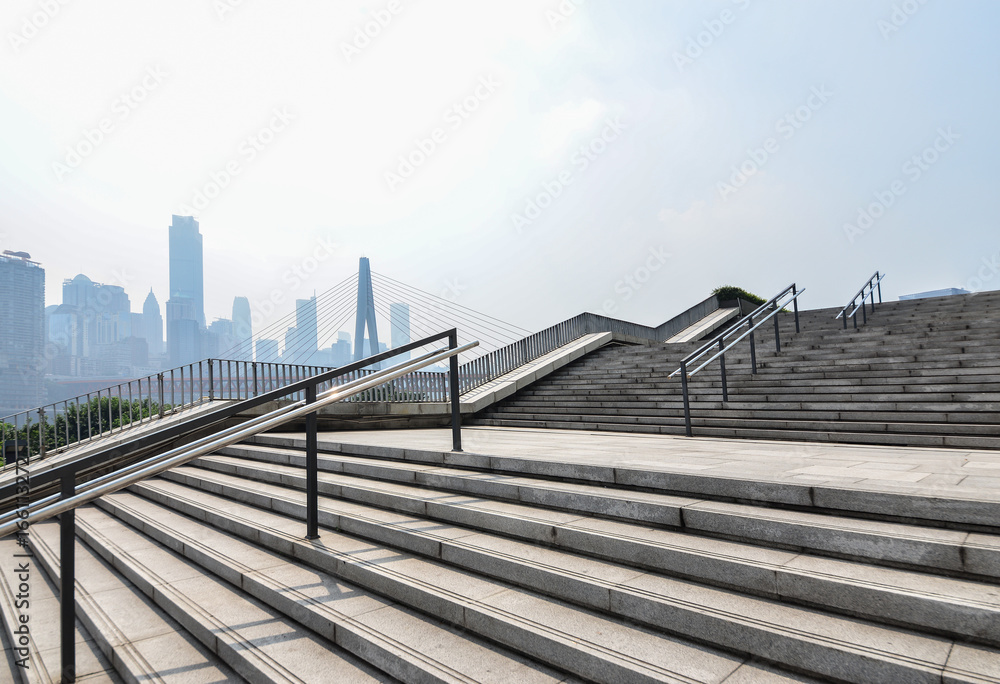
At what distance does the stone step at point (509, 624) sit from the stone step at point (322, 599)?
0.01 m

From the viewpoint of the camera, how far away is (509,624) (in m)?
2.35

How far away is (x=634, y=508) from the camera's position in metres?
3.04

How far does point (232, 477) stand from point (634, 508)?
14.9 feet

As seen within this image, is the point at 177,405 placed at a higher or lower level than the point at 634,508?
higher

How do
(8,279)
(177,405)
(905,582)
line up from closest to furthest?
(905,582) < (177,405) < (8,279)

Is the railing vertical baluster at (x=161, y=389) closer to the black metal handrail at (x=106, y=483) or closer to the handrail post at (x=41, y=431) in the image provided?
the handrail post at (x=41, y=431)

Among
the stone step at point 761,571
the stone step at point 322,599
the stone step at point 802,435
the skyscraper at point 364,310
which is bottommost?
the stone step at point 322,599

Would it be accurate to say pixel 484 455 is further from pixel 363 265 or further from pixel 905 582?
pixel 363 265

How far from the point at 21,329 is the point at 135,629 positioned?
214 meters

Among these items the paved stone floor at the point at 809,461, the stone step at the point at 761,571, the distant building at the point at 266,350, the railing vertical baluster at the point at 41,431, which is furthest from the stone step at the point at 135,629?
the distant building at the point at 266,350

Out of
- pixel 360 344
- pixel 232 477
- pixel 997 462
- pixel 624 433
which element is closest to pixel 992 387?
pixel 997 462

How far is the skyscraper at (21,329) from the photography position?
150000 millimetres

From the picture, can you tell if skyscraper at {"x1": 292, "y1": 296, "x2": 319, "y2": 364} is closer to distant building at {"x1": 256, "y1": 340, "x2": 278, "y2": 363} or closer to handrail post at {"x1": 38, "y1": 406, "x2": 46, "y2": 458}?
distant building at {"x1": 256, "y1": 340, "x2": 278, "y2": 363}

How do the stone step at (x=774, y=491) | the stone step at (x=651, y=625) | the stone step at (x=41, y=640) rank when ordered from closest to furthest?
the stone step at (x=651, y=625)
the stone step at (x=774, y=491)
the stone step at (x=41, y=640)
